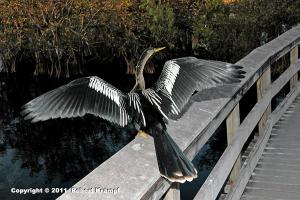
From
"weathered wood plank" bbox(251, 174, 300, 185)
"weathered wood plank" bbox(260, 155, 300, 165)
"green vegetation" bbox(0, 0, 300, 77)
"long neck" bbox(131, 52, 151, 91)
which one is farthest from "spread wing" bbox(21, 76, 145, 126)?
"green vegetation" bbox(0, 0, 300, 77)

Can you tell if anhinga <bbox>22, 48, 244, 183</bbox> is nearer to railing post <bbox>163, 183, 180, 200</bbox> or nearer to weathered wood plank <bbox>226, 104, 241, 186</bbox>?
railing post <bbox>163, 183, 180, 200</bbox>

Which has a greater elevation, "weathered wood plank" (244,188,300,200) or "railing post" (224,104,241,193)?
"railing post" (224,104,241,193)

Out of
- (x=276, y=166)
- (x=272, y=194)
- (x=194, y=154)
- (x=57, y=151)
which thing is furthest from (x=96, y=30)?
(x=194, y=154)

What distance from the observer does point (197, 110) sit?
2.98 meters

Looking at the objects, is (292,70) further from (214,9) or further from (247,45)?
(214,9)

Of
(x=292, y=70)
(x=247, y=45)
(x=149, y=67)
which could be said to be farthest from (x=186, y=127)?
(x=149, y=67)

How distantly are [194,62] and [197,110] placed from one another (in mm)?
560

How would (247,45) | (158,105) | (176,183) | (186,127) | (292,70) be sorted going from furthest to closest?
(247,45)
(292,70)
(158,105)
(186,127)
(176,183)

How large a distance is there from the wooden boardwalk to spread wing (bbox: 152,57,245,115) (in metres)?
1.39

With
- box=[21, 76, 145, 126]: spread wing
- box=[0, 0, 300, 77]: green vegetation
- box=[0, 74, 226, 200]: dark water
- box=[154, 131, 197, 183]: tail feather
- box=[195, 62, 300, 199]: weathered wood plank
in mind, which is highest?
box=[21, 76, 145, 126]: spread wing

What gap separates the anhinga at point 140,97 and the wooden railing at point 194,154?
0.37ft

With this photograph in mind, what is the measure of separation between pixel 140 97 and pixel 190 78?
469 millimetres

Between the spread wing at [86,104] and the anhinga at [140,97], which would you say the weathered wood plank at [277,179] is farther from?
the spread wing at [86,104]

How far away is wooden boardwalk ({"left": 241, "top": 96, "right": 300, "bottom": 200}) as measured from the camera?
425 centimetres
